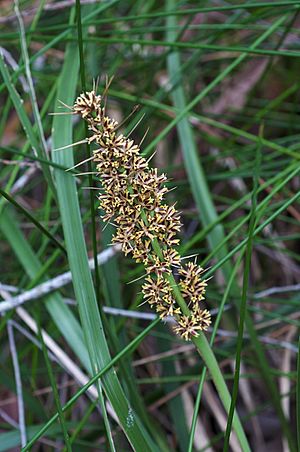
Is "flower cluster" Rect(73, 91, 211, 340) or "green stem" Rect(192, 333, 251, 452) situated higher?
"flower cluster" Rect(73, 91, 211, 340)

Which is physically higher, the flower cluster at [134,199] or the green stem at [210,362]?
the flower cluster at [134,199]

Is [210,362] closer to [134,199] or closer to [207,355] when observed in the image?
[207,355]

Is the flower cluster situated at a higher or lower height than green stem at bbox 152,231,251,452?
higher

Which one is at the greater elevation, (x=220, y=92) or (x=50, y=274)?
(x=220, y=92)

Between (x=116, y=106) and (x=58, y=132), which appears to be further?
(x=116, y=106)

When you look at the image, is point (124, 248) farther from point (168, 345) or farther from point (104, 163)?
point (168, 345)

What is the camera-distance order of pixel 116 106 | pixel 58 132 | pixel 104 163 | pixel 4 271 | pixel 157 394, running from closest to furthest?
pixel 104 163
pixel 58 132
pixel 157 394
pixel 4 271
pixel 116 106

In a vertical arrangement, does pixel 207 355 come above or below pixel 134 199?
below

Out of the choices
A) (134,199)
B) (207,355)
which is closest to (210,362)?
(207,355)

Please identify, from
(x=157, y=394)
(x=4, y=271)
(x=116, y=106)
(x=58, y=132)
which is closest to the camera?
(x=58, y=132)

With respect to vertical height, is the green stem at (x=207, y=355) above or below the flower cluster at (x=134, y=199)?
below

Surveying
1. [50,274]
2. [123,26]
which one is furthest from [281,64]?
[50,274]
